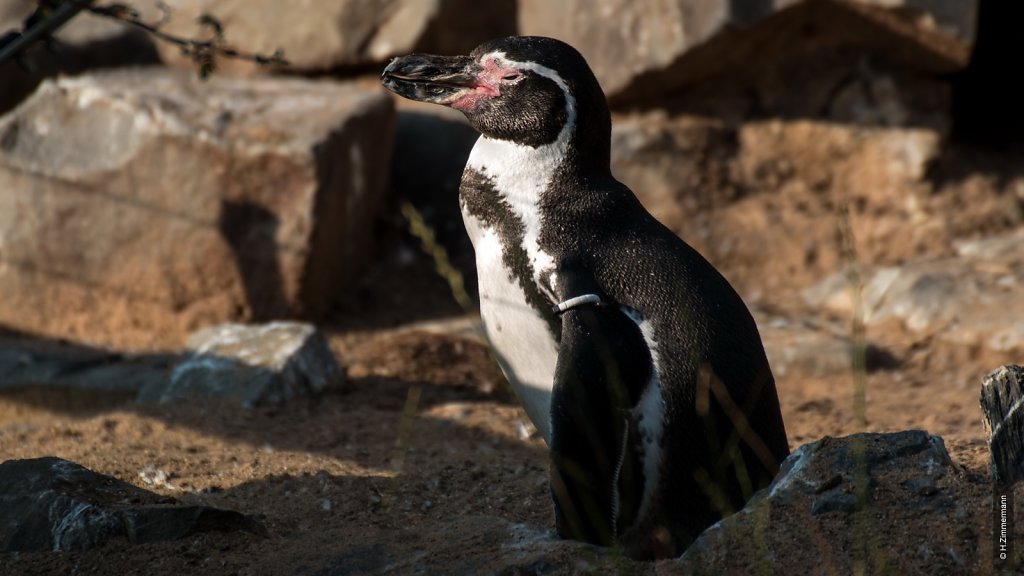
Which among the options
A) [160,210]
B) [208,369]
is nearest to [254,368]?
[208,369]

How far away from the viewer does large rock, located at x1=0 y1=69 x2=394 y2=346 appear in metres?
5.68

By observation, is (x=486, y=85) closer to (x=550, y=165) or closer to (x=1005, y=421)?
(x=550, y=165)

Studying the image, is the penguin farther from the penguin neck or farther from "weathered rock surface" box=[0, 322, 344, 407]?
"weathered rock surface" box=[0, 322, 344, 407]

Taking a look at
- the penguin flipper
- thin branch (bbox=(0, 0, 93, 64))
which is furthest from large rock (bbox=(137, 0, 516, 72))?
the penguin flipper

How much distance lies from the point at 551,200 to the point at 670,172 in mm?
3582

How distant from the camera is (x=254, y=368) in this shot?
4887mm

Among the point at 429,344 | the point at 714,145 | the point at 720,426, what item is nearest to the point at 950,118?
the point at 714,145

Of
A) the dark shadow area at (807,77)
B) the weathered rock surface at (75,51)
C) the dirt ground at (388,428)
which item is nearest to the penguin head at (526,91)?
the dirt ground at (388,428)

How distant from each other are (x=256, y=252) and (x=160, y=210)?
0.45 metres

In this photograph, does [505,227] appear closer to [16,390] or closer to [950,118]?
[16,390]

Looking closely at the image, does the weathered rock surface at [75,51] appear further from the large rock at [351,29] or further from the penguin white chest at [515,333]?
the penguin white chest at [515,333]

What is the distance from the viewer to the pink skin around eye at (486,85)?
3107 mm

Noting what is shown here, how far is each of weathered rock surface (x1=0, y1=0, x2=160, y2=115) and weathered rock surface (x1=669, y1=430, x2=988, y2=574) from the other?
17.1 ft

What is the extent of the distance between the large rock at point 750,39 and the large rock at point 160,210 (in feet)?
4.05
